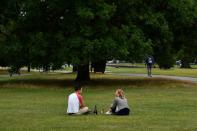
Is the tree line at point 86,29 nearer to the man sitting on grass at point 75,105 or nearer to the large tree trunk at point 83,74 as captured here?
the large tree trunk at point 83,74

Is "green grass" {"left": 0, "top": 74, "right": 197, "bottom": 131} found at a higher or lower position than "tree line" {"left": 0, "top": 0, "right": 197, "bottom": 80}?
lower

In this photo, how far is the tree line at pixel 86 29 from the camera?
36.3 metres

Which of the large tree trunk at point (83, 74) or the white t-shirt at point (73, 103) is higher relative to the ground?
the large tree trunk at point (83, 74)

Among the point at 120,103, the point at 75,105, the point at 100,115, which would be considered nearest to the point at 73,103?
the point at 75,105

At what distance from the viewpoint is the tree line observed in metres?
36.3

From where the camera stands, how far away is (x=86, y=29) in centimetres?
3638

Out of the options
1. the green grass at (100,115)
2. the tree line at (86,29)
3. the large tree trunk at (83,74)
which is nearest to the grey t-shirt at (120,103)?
the green grass at (100,115)

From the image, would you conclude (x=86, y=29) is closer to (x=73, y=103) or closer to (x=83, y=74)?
(x=83, y=74)

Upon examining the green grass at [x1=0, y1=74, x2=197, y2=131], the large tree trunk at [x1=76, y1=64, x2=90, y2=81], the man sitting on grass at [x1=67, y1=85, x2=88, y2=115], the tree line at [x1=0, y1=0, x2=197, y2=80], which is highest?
the tree line at [x1=0, y1=0, x2=197, y2=80]

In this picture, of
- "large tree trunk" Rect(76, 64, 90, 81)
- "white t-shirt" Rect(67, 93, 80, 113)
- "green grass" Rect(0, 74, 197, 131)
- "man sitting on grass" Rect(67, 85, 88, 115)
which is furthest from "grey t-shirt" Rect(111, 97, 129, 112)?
"large tree trunk" Rect(76, 64, 90, 81)

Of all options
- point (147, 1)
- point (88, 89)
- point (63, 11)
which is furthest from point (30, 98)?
point (147, 1)

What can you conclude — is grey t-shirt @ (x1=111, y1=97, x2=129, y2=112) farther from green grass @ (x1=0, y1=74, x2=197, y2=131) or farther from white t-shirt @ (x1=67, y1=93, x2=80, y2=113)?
white t-shirt @ (x1=67, y1=93, x2=80, y2=113)

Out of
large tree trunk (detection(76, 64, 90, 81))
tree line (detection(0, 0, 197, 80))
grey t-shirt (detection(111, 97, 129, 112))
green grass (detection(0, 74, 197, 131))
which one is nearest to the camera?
green grass (detection(0, 74, 197, 131))

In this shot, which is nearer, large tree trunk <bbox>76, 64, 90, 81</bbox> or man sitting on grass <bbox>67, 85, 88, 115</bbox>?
man sitting on grass <bbox>67, 85, 88, 115</bbox>
